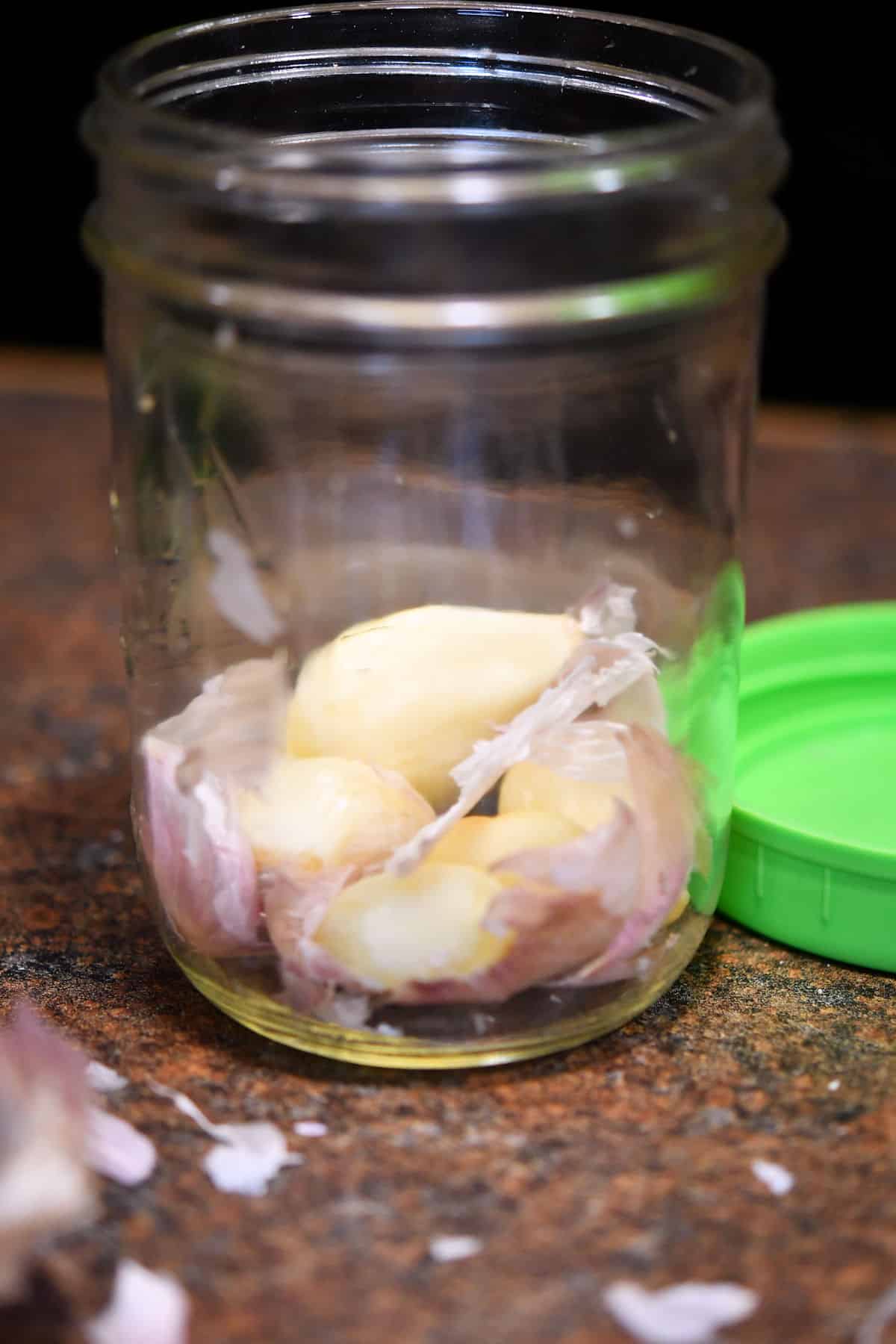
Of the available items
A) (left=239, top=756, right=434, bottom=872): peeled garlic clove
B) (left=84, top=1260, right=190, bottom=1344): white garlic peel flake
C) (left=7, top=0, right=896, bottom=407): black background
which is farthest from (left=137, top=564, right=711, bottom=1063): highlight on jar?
(left=7, top=0, right=896, bottom=407): black background

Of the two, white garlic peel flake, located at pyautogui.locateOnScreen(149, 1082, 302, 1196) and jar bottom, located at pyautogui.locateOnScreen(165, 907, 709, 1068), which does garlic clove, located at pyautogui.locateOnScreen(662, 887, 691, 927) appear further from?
white garlic peel flake, located at pyautogui.locateOnScreen(149, 1082, 302, 1196)

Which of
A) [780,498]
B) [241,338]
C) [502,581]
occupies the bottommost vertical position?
[780,498]

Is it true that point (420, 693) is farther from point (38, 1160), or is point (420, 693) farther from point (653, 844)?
point (38, 1160)

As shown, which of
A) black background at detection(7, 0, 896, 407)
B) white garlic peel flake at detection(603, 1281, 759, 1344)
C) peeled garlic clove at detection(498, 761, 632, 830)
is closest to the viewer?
white garlic peel flake at detection(603, 1281, 759, 1344)

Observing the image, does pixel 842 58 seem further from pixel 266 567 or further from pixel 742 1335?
pixel 742 1335

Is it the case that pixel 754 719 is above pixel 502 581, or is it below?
below

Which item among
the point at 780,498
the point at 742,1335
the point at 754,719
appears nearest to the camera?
the point at 742,1335

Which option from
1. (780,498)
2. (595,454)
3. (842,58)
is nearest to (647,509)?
(595,454)

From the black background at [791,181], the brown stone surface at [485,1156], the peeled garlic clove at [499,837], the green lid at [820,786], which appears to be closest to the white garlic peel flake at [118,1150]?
the brown stone surface at [485,1156]
